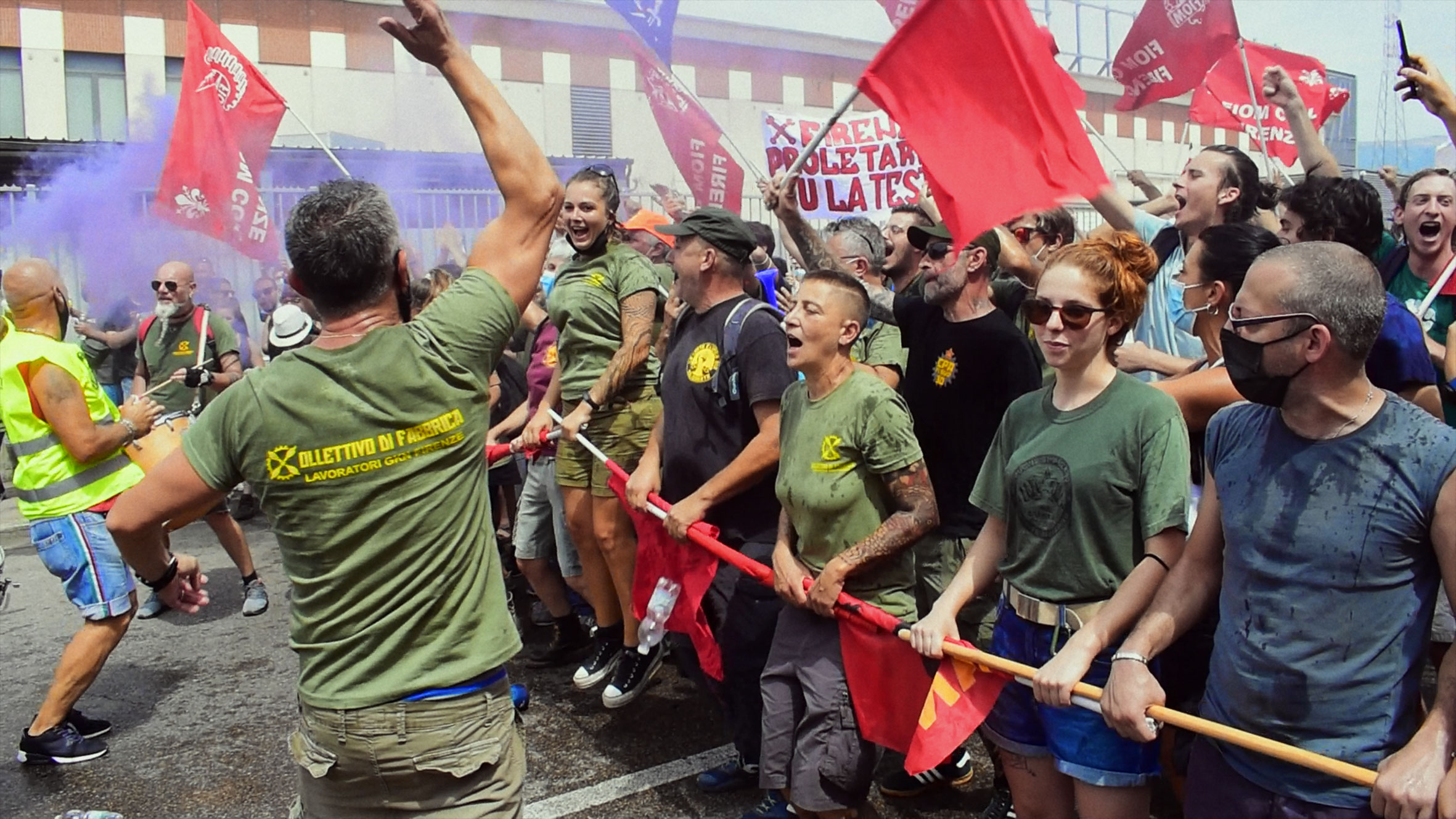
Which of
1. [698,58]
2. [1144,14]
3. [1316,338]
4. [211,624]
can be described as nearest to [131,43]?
[698,58]

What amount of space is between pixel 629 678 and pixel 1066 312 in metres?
2.86

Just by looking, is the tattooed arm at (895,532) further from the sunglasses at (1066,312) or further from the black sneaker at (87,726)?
the black sneaker at (87,726)

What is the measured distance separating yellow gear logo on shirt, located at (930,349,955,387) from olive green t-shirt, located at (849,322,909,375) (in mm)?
388

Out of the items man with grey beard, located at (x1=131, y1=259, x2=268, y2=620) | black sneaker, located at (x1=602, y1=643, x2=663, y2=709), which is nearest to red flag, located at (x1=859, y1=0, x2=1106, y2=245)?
black sneaker, located at (x1=602, y1=643, x2=663, y2=709)

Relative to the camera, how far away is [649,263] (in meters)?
5.45

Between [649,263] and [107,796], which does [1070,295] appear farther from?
[107,796]

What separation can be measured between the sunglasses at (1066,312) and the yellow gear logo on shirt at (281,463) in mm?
1835

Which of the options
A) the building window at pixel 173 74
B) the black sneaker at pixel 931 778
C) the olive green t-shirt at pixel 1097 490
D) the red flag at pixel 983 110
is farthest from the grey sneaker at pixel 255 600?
the building window at pixel 173 74

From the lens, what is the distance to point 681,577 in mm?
4461

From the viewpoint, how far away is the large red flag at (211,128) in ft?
25.1

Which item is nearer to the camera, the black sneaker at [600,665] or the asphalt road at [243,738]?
the asphalt road at [243,738]

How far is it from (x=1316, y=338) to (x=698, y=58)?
821 inches

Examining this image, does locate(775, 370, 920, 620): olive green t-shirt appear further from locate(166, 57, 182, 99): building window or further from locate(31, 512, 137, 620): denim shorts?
locate(166, 57, 182, 99): building window

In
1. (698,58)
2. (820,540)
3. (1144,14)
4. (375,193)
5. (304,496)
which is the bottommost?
(820,540)
